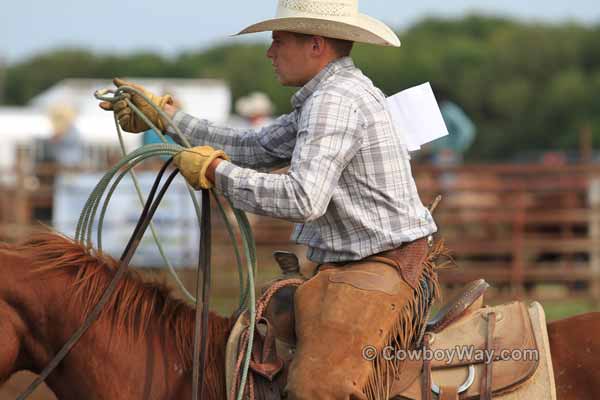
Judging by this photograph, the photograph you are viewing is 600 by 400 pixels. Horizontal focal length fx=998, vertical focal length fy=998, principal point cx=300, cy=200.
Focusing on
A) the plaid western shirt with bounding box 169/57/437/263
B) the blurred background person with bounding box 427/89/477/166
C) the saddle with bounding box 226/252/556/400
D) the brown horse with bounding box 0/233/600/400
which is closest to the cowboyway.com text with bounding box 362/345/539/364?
the saddle with bounding box 226/252/556/400

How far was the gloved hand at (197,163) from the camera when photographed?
11.0 ft

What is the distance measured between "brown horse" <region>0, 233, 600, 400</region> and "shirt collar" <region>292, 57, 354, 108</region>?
890 mm

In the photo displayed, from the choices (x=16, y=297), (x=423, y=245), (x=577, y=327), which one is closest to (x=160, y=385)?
(x=16, y=297)

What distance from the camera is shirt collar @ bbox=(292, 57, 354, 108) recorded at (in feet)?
11.6

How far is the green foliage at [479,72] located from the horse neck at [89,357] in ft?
144

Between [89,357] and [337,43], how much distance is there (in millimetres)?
1407

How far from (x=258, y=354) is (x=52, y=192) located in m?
8.82

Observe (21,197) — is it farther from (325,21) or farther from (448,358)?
(448,358)

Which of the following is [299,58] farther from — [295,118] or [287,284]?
[287,284]

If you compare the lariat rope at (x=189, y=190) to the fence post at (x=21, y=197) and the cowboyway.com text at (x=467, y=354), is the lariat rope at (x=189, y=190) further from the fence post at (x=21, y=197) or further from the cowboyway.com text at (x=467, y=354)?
the fence post at (x=21, y=197)

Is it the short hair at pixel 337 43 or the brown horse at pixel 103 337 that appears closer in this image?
the brown horse at pixel 103 337

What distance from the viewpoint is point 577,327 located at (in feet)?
11.7

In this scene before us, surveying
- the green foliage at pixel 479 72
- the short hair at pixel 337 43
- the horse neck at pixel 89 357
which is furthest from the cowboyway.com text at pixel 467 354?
the green foliage at pixel 479 72

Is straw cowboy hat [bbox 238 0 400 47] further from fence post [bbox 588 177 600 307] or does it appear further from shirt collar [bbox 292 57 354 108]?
fence post [bbox 588 177 600 307]
